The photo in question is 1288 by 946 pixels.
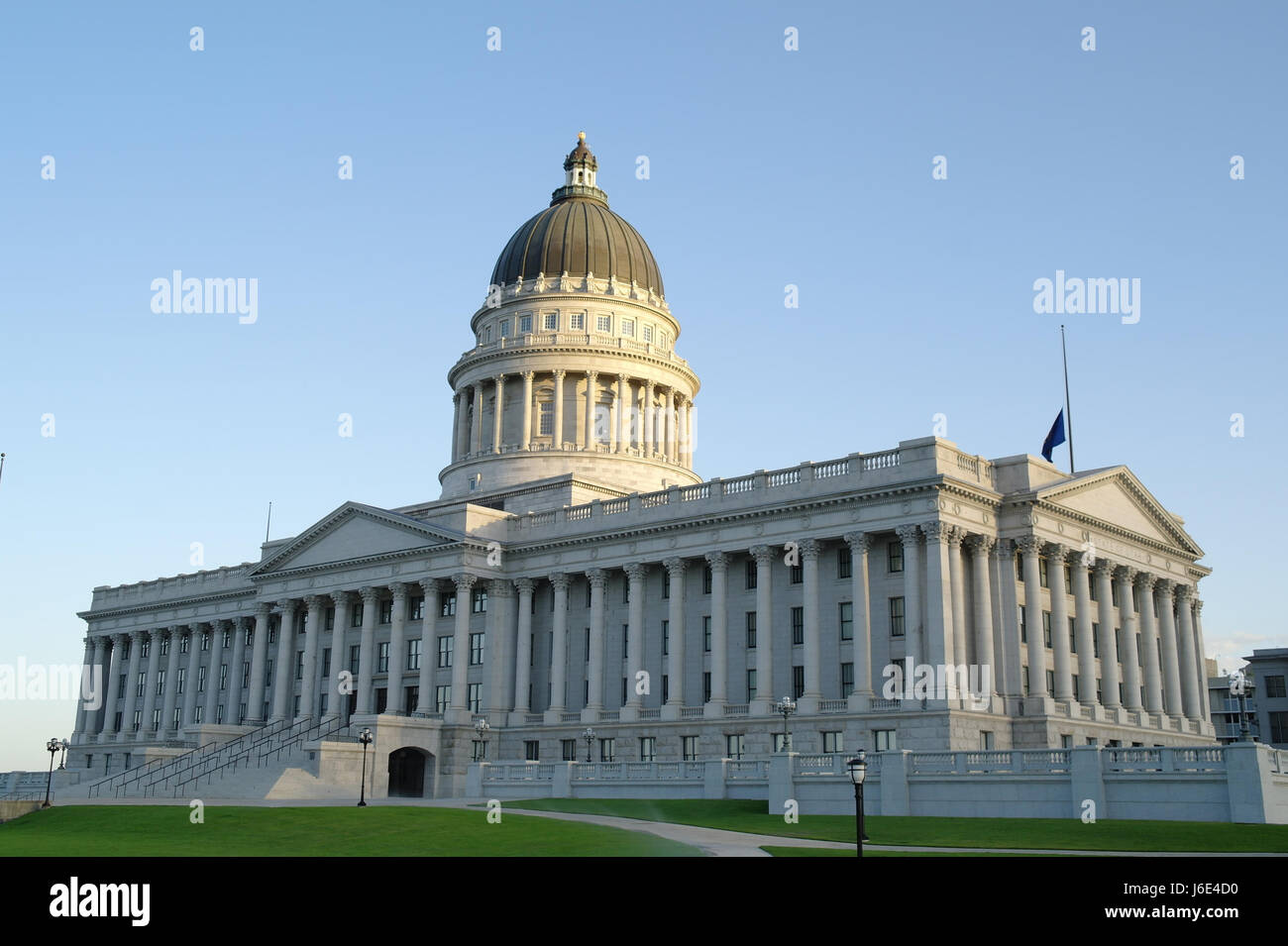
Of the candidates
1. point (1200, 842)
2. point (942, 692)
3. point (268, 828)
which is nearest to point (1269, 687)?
point (942, 692)

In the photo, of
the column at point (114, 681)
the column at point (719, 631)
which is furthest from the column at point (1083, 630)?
the column at point (114, 681)

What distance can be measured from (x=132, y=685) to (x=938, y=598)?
69369 mm

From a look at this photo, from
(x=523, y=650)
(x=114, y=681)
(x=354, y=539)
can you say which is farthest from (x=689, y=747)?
(x=114, y=681)

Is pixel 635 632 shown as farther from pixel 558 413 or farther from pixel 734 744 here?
pixel 558 413

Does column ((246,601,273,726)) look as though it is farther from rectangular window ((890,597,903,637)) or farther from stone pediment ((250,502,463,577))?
rectangular window ((890,597,903,637))

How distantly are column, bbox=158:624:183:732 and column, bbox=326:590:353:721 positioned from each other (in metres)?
22.0

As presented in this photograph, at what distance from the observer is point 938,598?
59750 mm

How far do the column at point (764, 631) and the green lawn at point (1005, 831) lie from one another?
16484 mm

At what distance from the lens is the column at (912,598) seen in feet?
198

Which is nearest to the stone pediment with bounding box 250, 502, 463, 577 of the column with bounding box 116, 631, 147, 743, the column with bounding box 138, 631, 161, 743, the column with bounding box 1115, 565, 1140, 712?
the column with bounding box 138, 631, 161, 743

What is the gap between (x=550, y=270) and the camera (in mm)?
99562

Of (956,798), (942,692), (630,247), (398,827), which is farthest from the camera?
(630,247)

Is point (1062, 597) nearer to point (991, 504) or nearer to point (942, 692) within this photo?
point (991, 504)
